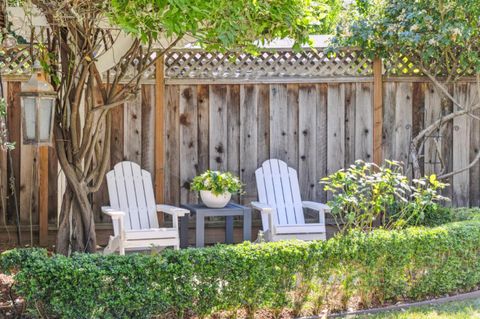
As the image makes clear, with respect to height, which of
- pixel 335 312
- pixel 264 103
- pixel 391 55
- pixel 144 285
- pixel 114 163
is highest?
pixel 391 55

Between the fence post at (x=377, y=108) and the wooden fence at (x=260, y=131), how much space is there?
0.03 feet

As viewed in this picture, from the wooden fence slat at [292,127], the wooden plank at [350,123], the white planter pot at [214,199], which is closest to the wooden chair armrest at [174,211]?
the white planter pot at [214,199]

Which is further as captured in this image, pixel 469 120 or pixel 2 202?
pixel 469 120

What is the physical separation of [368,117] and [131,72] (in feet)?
7.87

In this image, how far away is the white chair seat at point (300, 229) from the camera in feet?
20.1

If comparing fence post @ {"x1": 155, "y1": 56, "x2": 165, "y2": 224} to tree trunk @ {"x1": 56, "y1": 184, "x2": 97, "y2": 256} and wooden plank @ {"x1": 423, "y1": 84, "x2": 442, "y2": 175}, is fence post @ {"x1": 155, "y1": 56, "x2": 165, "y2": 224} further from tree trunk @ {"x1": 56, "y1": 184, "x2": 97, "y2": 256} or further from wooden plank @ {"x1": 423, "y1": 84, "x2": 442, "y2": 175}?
wooden plank @ {"x1": 423, "y1": 84, "x2": 442, "y2": 175}

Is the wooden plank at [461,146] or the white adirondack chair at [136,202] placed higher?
the wooden plank at [461,146]

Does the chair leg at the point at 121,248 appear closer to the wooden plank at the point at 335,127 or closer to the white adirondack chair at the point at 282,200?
the white adirondack chair at the point at 282,200

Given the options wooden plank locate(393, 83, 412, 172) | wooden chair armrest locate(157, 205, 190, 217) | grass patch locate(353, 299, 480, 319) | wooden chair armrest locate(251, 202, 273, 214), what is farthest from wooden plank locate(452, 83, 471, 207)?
wooden chair armrest locate(157, 205, 190, 217)

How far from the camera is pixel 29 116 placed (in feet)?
14.8

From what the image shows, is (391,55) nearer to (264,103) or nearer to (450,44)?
(450,44)

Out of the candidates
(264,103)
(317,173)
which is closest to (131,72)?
(264,103)

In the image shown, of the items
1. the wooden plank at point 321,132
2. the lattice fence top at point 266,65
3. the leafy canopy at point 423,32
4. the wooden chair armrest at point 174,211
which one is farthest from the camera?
the wooden plank at point 321,132

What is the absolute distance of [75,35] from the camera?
4957 millimetres
